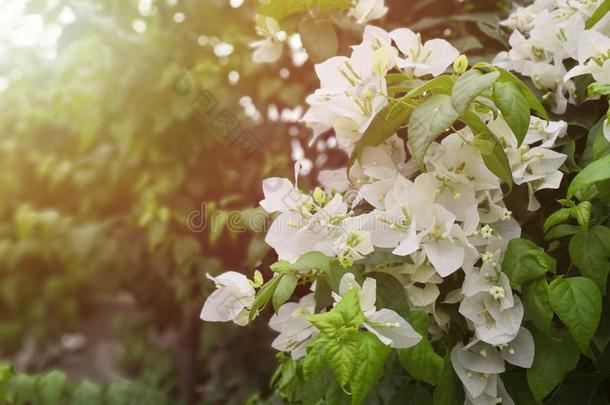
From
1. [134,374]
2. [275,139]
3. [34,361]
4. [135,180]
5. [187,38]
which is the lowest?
[34,361]

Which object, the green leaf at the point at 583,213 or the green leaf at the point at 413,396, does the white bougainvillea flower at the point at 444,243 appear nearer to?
the green leaf at the point at 583,213

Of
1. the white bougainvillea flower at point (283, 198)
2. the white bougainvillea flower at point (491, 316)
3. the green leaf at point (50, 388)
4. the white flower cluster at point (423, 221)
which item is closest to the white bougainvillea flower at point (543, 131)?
the white flower cluster at point (423, 221)

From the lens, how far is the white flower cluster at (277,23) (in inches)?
42.0

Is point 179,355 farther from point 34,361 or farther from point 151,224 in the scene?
point 34,361

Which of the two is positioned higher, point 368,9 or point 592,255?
point 368,9

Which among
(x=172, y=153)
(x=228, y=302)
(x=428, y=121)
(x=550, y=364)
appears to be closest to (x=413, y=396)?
(x=550, y=364)

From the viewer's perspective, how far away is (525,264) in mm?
772

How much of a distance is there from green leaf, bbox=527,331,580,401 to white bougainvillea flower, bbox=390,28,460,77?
14.7 inches

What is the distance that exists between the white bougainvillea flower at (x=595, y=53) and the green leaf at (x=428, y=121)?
227mm

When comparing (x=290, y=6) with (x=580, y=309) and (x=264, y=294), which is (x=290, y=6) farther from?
(x=580, y=309)

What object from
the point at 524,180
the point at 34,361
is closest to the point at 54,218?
the point at 34,361

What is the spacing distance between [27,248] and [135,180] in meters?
0.61

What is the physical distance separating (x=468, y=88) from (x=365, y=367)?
0.32m

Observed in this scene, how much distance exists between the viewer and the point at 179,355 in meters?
2.03
